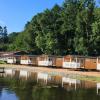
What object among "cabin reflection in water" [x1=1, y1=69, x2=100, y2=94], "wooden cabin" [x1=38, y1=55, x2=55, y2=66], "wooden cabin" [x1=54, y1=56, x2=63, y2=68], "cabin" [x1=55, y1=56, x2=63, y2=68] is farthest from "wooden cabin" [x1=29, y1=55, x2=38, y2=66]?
"cabin reflection in water" [x1=1, y1=69, x2=100, y2=94]

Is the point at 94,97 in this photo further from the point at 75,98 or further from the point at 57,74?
the point at 57,74

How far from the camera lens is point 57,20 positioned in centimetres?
9938

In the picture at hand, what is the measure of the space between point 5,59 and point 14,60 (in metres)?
11.5

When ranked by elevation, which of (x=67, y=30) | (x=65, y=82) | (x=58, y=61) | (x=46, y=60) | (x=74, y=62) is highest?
(x=67, y=30)

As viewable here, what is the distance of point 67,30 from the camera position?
9488 centimetres

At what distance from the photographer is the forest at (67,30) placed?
3371 inches

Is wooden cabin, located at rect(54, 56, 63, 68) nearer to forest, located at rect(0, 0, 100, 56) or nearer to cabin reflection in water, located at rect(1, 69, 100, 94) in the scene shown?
forest, located at rect(0, 0, 100, 56)

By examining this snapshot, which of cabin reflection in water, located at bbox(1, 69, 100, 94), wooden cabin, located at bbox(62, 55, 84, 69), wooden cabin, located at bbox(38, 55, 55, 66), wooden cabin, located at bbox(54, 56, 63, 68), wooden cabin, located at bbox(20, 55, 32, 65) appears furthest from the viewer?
wooden cabin, located at bbox(20, 55, 32, 65)

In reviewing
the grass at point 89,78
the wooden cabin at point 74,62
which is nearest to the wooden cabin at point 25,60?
the wooden cabin at point 74,62

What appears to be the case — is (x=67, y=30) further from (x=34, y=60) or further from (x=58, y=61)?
(x=58, y=61)

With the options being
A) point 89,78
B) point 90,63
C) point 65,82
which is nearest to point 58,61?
point 90,63

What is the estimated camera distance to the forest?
8562 centimetres

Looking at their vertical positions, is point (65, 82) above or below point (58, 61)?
below

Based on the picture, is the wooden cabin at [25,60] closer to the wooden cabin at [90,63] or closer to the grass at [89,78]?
the wooden cabin at [90,63]
